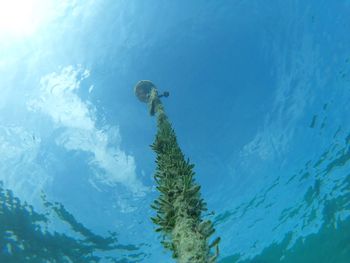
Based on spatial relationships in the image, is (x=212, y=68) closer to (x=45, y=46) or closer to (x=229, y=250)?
(x=45, y=46)

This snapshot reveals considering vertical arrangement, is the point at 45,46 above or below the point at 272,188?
above

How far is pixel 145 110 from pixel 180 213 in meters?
12.5

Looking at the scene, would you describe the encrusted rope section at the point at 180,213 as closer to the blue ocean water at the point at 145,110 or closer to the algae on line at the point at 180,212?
the algae on line at the point at 180,212

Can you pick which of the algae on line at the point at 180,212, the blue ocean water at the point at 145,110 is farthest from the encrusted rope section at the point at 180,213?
the blue ocean water at the point at 145,110

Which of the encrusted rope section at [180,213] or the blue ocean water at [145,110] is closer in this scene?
the encrusted rope section at [180,213]

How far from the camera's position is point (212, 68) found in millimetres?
16859

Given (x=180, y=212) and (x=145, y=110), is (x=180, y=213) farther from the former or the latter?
(x=145, y=110)

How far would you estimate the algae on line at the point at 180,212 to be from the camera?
374cm

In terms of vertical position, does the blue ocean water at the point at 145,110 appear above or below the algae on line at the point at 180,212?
above

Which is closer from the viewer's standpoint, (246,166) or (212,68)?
(212,68)

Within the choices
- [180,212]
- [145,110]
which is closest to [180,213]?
[180,212]

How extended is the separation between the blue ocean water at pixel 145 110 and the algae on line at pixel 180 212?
10956mm

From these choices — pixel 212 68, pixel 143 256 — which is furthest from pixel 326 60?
pixel 143 256

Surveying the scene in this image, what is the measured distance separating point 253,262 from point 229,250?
3661mm
